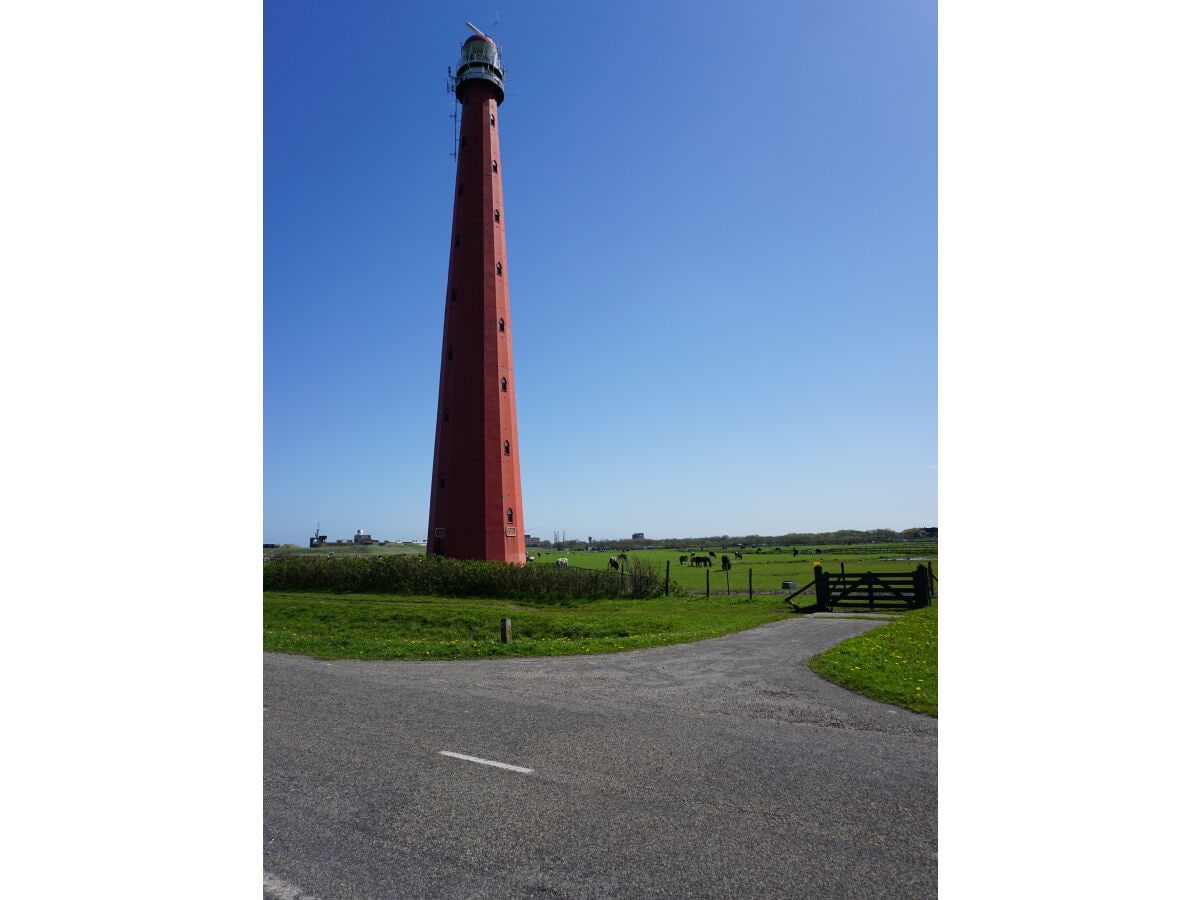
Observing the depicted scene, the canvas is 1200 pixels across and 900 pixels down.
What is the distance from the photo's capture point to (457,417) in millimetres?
33406

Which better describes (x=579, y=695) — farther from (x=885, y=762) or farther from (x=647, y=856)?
(x=647, y=856)

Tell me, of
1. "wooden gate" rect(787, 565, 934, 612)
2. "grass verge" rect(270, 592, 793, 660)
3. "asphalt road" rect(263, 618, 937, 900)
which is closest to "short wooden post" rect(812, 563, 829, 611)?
"wooden gate" rect(787, 565, 934, 612)

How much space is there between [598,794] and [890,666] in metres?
8.46

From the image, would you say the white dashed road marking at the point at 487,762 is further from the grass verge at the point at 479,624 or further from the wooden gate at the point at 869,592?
the wooden gate at the point at 869,592

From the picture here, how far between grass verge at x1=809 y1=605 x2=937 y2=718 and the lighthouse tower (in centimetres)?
2007

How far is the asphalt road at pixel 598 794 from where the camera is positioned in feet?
15.2

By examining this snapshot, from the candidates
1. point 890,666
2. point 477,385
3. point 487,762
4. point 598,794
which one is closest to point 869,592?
point 890,666

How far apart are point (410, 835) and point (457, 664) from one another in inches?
360

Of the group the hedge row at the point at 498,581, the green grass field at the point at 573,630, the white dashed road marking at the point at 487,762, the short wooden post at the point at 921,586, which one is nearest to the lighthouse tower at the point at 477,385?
the hedge row at the point at 498,581

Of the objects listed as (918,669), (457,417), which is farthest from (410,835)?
(457,417)

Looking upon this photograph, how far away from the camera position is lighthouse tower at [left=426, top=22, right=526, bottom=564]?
3294 centimetres

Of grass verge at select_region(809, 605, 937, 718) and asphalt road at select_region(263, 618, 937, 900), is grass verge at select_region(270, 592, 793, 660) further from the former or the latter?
asphalt road at select_region(263, 618, 937, 900)

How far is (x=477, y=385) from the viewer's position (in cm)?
3334

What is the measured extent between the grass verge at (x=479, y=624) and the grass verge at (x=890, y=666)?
4.22m
